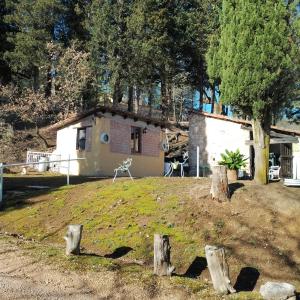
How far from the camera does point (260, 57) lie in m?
11.5

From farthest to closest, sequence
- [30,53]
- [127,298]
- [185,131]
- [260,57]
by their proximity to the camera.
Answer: [185,131]
[30,53]
[260,57]
[127,298]

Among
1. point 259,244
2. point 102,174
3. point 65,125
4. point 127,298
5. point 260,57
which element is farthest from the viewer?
point 65,125

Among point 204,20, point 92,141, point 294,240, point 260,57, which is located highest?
point 204,20

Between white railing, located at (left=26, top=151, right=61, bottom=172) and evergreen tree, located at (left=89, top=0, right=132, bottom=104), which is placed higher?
evergreen tree, located at (left=89, top=0, right=132, bottom=104)

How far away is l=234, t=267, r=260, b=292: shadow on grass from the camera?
7375 millimetres

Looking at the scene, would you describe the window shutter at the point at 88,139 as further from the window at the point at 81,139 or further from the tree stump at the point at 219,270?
the tree stump at the point at 219,270

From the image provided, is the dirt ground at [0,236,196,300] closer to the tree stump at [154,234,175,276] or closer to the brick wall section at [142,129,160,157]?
the tree stump at [154,234,175,276]

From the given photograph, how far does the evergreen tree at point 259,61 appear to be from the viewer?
1151cm

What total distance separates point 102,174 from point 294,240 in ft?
46.3

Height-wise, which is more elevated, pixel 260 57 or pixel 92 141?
pixel 260 57

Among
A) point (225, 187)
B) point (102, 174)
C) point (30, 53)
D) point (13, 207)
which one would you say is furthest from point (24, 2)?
point (225, 187)

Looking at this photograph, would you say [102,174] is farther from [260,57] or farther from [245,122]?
[260,57]

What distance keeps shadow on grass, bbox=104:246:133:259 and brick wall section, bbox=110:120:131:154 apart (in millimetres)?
13809

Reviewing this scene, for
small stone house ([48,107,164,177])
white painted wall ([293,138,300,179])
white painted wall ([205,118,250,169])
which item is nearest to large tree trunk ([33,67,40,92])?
small stone house ([48,107,164,177])
